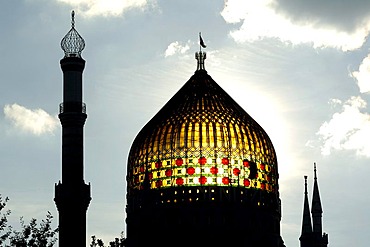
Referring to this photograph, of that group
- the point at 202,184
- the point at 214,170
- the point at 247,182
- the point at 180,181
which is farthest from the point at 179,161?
the point at 247,182

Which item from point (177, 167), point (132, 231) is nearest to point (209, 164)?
point (177, 167)

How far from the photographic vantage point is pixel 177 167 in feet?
272

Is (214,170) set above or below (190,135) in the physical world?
below

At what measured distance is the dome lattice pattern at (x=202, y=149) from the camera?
3265 inches

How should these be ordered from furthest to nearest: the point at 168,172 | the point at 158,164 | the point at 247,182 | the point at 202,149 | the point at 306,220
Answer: the point at 306,220 → the point at 158,164 → the point at 247,182 → the point at 202,149 → the point at 168,172

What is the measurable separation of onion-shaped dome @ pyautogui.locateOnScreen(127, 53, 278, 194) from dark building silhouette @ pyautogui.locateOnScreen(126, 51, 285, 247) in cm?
7

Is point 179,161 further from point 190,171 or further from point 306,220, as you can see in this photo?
point 306,220

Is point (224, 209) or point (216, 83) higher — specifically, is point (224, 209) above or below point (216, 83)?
below

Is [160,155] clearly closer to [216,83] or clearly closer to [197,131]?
[197,131]

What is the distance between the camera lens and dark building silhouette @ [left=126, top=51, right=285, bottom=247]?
271 feet

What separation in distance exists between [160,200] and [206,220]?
353cm

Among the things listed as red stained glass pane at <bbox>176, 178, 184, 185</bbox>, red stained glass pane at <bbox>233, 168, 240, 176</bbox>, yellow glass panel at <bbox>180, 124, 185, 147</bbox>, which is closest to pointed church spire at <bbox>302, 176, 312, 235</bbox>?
red stained glass pane at <bbox>233, 168, 240, 176</bbox>

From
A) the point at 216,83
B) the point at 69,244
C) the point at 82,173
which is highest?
the point at 216,83

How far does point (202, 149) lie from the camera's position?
83.1 m
